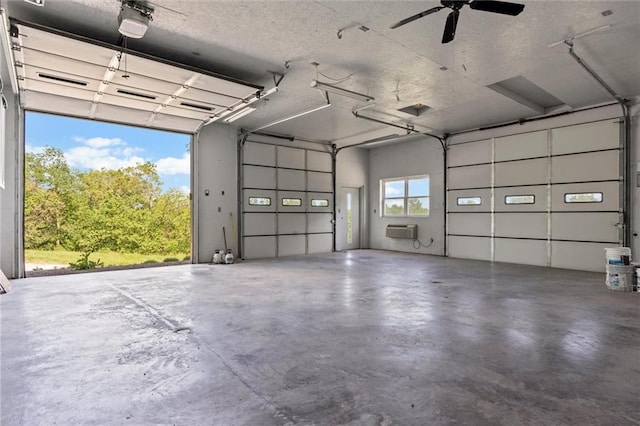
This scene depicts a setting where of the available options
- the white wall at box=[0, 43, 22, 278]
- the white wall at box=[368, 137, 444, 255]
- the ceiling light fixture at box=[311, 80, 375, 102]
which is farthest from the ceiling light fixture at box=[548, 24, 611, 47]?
the white wall at box=[0, 43, 22, 278]

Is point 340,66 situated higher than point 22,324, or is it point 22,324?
point 340,66

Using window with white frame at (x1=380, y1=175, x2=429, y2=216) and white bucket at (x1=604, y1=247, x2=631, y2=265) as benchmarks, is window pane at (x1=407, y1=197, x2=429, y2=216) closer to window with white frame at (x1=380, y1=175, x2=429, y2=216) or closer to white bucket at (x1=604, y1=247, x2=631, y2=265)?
window with white frame at (x1=380, y1=175, x2=429, y2=216)

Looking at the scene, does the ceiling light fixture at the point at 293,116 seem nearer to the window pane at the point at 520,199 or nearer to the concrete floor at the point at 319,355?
the concrete floor at the point at 319,355

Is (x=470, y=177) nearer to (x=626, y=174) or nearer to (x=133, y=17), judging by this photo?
(x=626, y=174)

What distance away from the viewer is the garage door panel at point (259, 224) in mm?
9281

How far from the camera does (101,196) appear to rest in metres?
10.8

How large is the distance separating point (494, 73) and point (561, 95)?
2056 millimetres

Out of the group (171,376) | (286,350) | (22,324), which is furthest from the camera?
(22,324)

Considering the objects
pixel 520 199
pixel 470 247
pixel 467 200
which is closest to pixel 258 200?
pixel 467 200

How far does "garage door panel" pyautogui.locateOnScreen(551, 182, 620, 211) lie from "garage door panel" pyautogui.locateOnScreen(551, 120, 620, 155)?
76cm

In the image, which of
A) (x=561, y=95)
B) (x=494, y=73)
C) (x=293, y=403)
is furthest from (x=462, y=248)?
(x=293, y=403)

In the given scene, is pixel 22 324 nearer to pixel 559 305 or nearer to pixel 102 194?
pixel 559 305

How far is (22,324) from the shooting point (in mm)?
3660

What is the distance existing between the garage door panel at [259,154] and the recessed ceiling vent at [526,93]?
5692 mm
